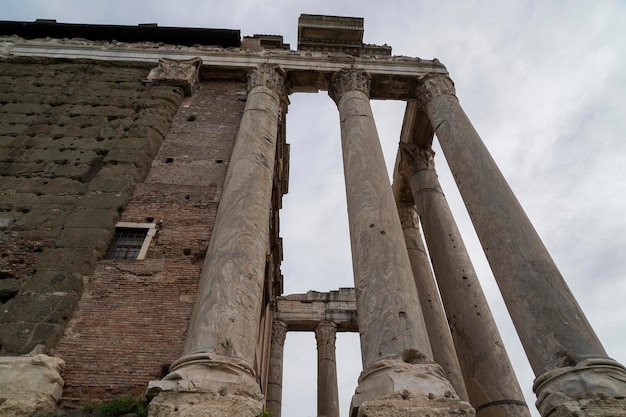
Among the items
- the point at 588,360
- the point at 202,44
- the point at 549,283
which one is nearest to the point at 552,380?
the point at 588,360

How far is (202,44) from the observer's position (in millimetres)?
13797

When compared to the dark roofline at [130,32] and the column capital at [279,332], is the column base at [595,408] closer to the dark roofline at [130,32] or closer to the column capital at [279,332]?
the column capital at [279,332]

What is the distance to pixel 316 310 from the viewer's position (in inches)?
663

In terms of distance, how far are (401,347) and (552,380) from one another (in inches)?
66.2

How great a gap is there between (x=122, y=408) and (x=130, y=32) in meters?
12.4

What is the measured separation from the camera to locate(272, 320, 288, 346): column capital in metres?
15.5

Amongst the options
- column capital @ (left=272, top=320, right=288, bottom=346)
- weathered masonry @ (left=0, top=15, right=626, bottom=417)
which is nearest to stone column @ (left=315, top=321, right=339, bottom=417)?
weathered masonry @ (left=0, top=15, right=626, bottom=417)

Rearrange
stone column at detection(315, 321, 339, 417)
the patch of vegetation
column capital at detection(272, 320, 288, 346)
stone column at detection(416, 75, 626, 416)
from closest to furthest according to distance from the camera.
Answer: stone column at detection(416, 75, 626, 416) → the patch of vegetation → stone column at detection(315, 321, 339, 417) → column capital at detection(272, 320, 288, 346)

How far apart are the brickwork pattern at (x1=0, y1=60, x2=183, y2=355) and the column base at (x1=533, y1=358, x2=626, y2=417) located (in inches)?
246

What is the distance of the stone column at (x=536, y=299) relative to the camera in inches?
181

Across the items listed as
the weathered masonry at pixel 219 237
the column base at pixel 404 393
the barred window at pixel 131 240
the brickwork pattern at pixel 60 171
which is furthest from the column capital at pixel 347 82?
the column base at pixel 404 393

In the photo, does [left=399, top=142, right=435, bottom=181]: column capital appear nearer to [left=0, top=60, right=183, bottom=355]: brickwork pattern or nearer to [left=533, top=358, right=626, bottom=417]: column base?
[left=0, top=60, right=183, bottom=355]: brickwork pattern

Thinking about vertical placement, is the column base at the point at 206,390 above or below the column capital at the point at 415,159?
below

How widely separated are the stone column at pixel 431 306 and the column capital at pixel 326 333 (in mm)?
5417
